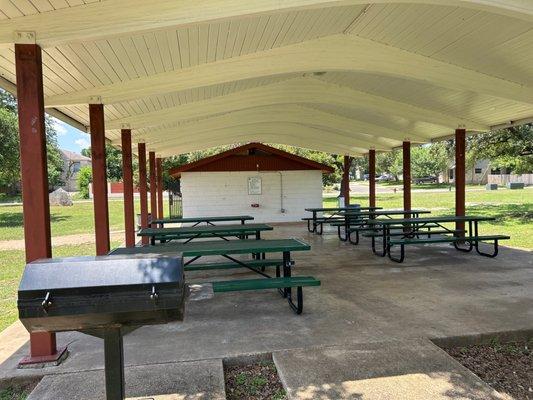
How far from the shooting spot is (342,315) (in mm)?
4762

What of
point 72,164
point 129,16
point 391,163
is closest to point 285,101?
point 129,16

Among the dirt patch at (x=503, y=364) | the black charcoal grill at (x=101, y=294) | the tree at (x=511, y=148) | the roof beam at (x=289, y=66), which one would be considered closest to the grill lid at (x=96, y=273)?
the black charcoal grill at (x=101, y=294)

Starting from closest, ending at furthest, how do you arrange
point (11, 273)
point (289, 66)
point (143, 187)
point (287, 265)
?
point (287, 265) → point (289, 66) → point (11, 273) → point (143, 187)

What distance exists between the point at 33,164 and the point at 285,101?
6.33 metres

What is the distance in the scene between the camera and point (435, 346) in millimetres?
3746

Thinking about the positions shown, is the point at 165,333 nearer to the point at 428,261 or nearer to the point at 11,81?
the point at 11,81

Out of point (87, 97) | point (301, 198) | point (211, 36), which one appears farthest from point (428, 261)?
point (301, 198)

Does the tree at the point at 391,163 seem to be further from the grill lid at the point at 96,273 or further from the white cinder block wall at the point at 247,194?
the grill lid at the point at 96,273

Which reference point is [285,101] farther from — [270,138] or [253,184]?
[253,184]

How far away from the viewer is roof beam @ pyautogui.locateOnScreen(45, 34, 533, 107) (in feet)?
18.1

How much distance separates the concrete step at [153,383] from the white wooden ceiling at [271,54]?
2.81 metres

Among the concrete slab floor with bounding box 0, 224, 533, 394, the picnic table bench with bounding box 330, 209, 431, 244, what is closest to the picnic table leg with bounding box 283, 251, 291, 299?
the concrete slab floor with bounding box 0, 224, 533, 394

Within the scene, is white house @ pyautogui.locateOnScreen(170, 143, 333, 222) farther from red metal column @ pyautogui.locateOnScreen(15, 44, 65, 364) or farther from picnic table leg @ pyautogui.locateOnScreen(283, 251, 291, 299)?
red metal column @ pyautogui.locateOnScreen(15, 44, 65, 364)

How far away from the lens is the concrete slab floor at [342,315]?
3.86 meters
